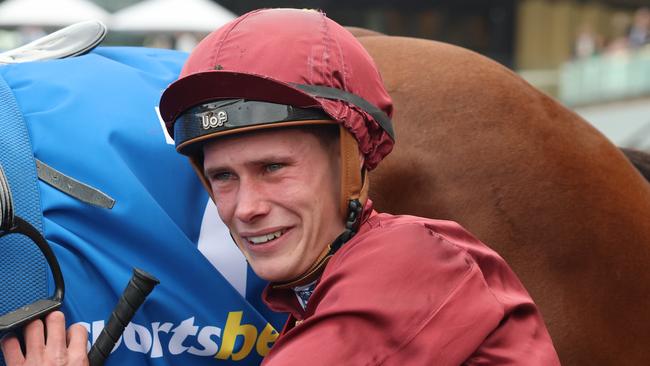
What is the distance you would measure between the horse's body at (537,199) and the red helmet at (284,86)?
0.68 m

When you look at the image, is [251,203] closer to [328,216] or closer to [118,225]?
[328,216]

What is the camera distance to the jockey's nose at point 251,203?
69.7 inches

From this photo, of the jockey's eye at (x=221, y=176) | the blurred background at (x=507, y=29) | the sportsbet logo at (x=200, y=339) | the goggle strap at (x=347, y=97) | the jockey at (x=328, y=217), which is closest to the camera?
the jockey at (x=328, y=217)

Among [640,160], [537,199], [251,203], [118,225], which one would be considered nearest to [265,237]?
[251,203]

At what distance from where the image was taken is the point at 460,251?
170cm

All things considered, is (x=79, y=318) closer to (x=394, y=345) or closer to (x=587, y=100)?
(x=394, y=345)

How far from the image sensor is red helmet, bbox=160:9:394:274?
1.76m

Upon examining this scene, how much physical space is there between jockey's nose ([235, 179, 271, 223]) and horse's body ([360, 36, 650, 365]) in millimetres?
799

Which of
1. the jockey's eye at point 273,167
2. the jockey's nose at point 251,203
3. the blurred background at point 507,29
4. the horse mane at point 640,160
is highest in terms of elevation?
the jockey's eye at point 273,167

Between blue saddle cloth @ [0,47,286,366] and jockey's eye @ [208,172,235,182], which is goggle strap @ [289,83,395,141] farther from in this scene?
blue saddle cloth @ [0,47,286,366]

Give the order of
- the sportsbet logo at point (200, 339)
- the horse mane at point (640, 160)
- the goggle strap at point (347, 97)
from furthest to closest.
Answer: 1. the horse mane at point (640, 160)
2. the sportsbet logo at point (200, 339)
3. the goggle strap at point (347, 97)

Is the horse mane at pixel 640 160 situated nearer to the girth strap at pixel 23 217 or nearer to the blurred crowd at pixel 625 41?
the girth strap at pixel 23 217

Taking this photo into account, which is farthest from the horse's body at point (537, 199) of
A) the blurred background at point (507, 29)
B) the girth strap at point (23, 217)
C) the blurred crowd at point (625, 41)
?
the blurred crowd at point (625, 41)

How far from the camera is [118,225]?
2174 mm
